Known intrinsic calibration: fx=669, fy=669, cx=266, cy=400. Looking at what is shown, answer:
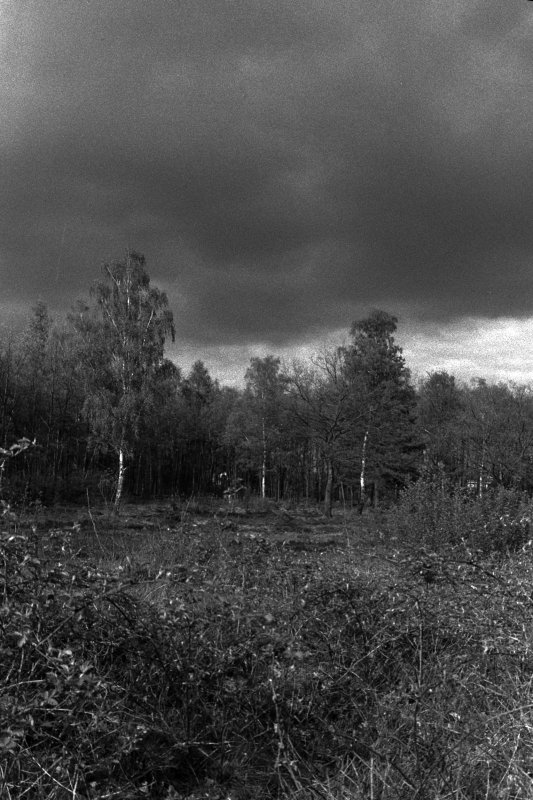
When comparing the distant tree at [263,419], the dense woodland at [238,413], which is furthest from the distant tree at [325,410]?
the distant tree at [263,419]

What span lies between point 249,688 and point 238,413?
39.0 metres

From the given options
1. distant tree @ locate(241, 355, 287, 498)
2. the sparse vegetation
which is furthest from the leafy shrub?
distant tree @ locate(241, 355, 287, 498)

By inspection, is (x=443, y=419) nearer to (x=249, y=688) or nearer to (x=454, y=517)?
(x=454, y=517)

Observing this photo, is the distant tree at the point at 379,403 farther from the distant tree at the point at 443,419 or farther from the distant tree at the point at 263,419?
the distant tree at the point at 263,419

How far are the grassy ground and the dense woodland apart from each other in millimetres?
16561

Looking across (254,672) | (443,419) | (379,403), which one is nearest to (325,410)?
(379,403)

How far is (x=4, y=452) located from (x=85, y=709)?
1.23 metres

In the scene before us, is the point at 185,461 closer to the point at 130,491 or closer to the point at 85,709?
the point at 130,491

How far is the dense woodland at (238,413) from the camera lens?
28.2 m

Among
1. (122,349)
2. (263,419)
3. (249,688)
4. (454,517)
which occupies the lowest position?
(249,688)

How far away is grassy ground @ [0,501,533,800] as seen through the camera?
2686 mm

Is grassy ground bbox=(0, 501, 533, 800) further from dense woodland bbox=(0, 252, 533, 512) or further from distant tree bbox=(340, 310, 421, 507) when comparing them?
distant tree bbox=(340, 310, 421, 507)

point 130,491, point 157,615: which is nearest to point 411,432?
point 130,491

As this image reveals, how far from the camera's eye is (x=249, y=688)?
3.40m
